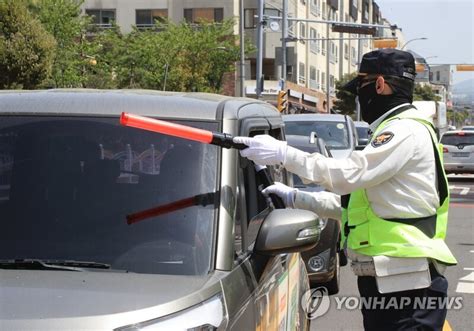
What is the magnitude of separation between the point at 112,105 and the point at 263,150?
0.73m

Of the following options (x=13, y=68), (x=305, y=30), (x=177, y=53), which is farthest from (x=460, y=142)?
(x=305, y=30)

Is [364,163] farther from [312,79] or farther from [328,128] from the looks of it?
[312,79]

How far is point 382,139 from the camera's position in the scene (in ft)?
11.1

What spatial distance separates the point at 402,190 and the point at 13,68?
23655 millimetres

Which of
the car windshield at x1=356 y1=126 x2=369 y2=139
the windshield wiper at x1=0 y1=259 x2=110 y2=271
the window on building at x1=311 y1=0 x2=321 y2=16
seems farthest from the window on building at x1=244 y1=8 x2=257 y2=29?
the windshield wiper at x1=0 y1=259 x2=110 y2=271

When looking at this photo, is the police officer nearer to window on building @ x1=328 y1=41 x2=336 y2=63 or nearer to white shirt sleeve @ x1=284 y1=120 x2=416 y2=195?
white shirt sleeve @ x1=284 y1=120 x2=416 y2=195

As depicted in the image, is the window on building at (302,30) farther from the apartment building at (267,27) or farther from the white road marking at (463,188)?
the white road marking at (463,188)

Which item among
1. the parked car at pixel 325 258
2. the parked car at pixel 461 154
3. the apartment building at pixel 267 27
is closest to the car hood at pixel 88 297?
the parked car at pixel 325 258

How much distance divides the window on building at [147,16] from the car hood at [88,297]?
50.9 metres

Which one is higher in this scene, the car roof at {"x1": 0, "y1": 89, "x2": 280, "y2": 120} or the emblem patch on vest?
the car roof at {"x1": 0, "y1": 89, "x2": 280, "y2": 120}

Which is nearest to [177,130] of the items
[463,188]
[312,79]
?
[463,188]

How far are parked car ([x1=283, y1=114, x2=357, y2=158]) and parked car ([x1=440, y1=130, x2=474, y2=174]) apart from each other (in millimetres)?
12110

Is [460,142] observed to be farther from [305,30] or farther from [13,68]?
[305,30]

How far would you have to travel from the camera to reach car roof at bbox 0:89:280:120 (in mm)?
3383
